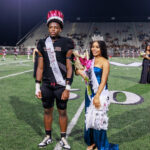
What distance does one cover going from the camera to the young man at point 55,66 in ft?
9.48

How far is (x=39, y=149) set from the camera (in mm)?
3102

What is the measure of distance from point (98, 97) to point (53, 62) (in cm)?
76

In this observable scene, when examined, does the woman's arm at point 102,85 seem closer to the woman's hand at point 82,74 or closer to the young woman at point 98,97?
the young woman at point 98,97

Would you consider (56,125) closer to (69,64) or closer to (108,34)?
(69,64)

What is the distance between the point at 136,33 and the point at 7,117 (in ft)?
139

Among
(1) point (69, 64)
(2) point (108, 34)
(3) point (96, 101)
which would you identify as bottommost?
(3) point (96, 101)

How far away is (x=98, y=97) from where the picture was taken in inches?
105

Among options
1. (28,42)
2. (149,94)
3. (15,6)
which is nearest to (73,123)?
(149,94)

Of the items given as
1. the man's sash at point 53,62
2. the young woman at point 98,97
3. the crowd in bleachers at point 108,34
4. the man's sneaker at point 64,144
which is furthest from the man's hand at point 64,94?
the crowd in bleachers at point 108,34

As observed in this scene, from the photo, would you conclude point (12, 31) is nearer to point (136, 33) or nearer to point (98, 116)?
point (136, 33)

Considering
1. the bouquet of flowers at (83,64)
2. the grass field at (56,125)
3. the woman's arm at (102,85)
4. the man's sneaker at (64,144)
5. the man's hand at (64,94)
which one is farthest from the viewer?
the grass field at (56,125)

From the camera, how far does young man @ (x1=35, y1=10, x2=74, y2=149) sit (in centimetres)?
289

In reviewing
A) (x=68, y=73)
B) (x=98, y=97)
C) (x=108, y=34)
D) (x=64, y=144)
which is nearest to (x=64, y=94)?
(x=68, y=73)

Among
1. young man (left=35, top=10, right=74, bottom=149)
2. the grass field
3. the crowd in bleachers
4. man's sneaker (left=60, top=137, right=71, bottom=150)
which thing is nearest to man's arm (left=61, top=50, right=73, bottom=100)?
young man (left=35, top=10, right=74, bottom=149)
